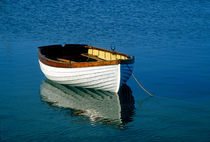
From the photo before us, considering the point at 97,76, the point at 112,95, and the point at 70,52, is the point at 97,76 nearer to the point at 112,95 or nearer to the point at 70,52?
the point at 112,95

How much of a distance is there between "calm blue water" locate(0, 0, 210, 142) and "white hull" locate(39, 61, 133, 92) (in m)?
0.49

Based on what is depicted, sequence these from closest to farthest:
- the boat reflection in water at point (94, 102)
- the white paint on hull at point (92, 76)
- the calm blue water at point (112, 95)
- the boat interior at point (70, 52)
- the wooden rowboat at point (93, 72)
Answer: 1. the calm blue water at point (112, 95)
2. the boat reflection in water at point (94, 102)
3. the wooden rowboat at point (93, 72)
4. the white paint on hull at point (92, 76)
5. the boat interior at point (70, 52)

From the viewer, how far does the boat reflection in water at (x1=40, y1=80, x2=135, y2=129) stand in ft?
39.8

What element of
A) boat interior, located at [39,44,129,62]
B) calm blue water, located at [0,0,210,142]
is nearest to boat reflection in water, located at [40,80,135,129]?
calm blue water, located at [0,0,210,142]

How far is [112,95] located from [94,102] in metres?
1.28

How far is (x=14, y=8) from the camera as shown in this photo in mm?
46250

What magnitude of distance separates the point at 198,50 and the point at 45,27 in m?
16.8

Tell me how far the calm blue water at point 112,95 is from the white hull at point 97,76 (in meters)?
0.49

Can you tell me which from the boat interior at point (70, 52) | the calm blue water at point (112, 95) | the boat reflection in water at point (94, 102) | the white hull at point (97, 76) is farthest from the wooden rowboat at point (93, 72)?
the boat interior at point (70, 52)

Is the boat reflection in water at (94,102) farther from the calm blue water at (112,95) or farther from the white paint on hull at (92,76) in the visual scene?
the white paint on hull at (92,76)

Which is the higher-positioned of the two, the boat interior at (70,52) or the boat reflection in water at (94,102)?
the boat interior at (70,52)

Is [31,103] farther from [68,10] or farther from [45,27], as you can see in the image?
[68,10]

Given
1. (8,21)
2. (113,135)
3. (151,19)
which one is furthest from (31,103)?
(151,19)

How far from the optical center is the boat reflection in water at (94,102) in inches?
478
